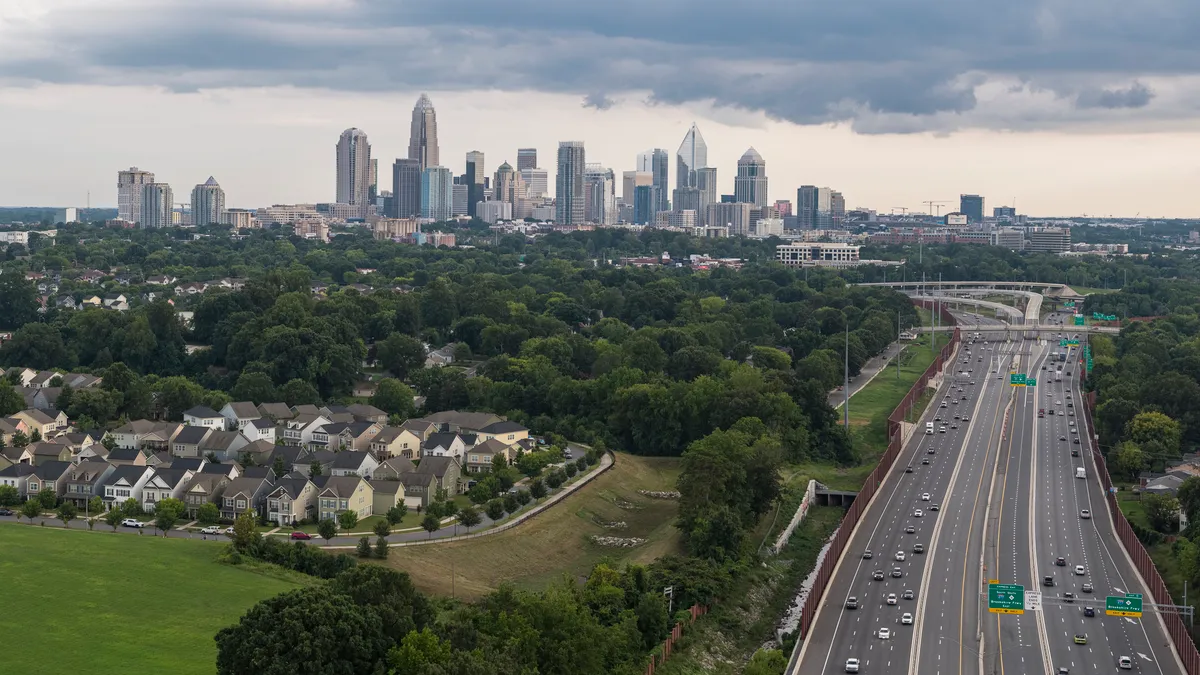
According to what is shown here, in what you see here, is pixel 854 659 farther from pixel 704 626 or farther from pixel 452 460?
pixel 452 460

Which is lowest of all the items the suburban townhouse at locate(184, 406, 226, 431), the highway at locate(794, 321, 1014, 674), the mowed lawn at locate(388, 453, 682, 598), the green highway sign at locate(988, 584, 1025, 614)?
the mowed lawn at locate(388, 453, 682, 598)

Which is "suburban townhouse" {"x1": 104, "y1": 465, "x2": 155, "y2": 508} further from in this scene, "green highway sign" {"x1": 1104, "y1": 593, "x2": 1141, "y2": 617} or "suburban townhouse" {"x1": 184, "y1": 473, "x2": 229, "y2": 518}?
"green highway sign" {"x1": 1104, "y1": 593, "x2": 1141, "y2": 617}

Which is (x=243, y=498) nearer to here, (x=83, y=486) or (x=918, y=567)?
(x=83, y=486)

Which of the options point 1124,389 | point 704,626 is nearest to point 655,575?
point 704,626

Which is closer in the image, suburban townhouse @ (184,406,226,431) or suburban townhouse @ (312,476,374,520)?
suburban townhouse @ (312,476,374,520)

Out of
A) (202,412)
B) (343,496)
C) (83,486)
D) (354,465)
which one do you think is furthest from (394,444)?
(83,486)

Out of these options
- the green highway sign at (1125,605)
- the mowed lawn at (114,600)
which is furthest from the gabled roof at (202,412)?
the green highway sign at (1125,605)

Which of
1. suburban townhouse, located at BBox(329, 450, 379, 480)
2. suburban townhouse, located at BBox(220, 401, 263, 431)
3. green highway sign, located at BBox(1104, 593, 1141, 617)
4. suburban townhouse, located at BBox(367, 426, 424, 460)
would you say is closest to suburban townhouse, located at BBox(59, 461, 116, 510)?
suburban townhouse, located at BBox(329, 450, 379, 480)
